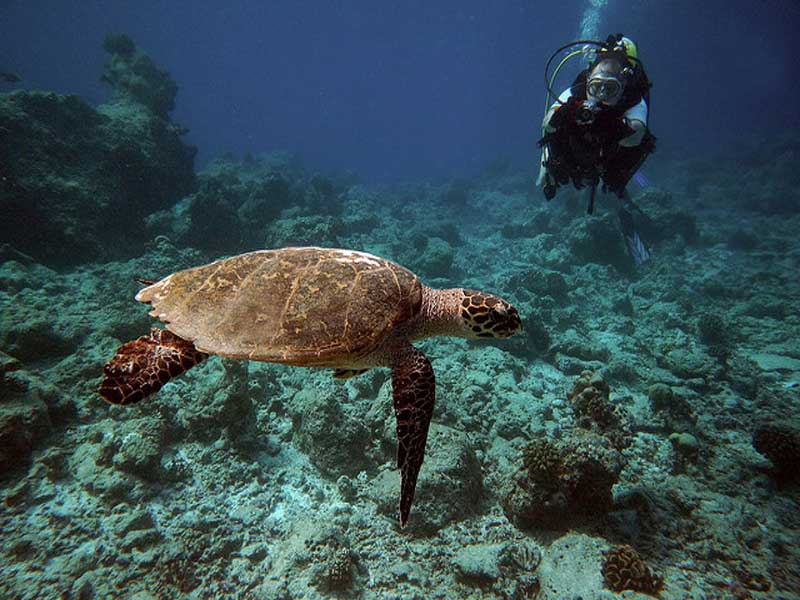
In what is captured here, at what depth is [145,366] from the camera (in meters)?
3.05

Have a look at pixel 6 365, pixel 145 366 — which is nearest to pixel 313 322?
pixel 145 366

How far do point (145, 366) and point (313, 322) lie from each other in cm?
158

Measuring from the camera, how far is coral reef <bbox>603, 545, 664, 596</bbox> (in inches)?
122

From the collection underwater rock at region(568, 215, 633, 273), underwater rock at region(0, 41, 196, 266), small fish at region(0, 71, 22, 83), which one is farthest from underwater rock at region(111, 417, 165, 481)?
small fish at region(0, 71, 22, 83)

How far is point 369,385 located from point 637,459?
4.11 m

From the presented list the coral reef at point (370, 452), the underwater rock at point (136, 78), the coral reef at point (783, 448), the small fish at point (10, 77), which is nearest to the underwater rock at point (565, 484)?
the coral reef at point (370, 452)

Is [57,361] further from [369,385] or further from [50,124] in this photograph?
[50,124]

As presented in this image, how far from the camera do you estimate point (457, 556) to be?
359 cm

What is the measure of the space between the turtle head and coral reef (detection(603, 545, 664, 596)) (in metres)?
2.36

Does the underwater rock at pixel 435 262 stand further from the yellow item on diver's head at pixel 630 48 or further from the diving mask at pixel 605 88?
the yellow item on diver's head at pixel 630 48

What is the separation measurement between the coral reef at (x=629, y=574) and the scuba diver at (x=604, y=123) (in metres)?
5.59

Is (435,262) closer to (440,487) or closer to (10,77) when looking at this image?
(440,487)

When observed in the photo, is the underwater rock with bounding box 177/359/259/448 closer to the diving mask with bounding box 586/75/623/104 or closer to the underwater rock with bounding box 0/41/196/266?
Result: the diving mask with bounding box 586/75/623/104

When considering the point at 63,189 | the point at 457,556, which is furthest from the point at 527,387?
the point at 63,189
